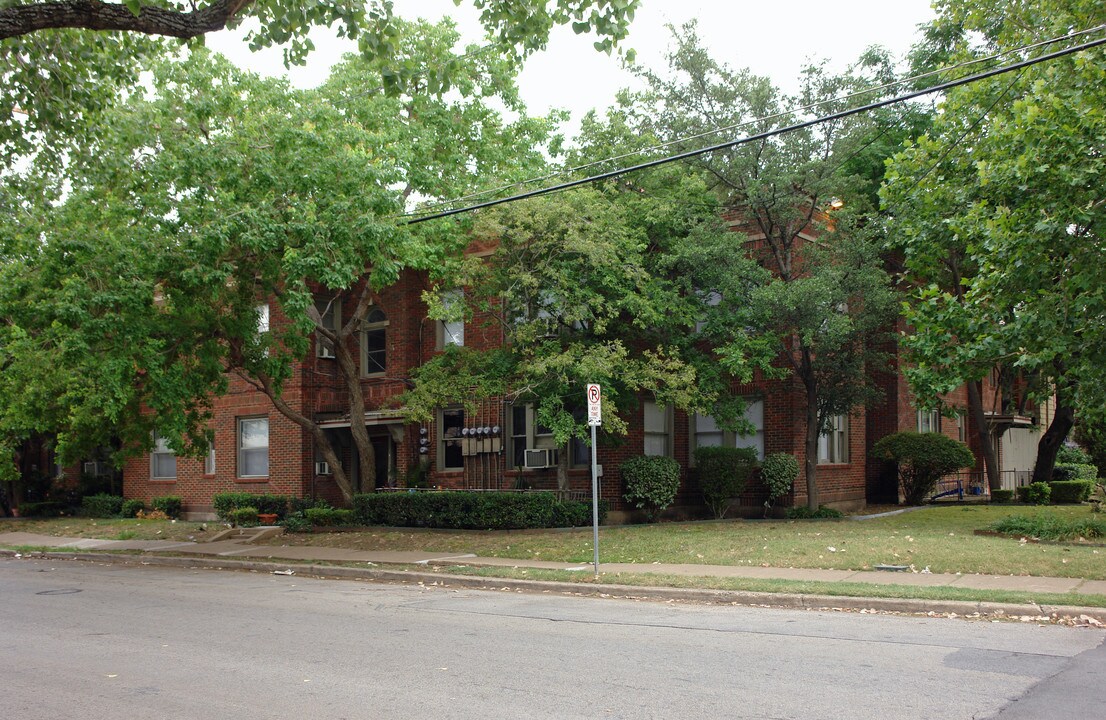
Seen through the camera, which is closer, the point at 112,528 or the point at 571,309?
the point at 571,309

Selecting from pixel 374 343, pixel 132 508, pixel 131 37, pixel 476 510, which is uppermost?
pixel 131 37

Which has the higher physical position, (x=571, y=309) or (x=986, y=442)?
(x=571, y=309)

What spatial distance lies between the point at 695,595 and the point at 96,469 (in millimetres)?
28146

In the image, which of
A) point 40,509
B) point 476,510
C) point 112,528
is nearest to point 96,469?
point 40,509

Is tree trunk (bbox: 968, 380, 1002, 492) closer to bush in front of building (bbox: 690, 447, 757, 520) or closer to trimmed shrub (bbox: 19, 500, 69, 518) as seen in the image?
bush in front of building (bbox: 690, 447, 757, 520)

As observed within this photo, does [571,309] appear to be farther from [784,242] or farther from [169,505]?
[169,505]

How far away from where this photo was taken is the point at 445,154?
22.5 m

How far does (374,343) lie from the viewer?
2617 cm

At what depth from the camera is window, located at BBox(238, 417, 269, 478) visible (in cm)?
2708

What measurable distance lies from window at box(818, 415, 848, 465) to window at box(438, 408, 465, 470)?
30.3ft

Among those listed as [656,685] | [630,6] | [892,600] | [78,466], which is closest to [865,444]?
[892,600]

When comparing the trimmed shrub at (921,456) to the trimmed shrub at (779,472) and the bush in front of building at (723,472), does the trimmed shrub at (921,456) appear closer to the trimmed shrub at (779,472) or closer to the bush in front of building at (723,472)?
the trimmed shrub at (779,472)

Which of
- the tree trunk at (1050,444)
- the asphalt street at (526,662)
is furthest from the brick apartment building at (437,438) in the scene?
the asphalt street at (526,662)

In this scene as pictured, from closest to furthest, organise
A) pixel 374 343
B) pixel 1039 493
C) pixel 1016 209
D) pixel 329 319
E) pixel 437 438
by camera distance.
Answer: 1. pixel 1016 209
2. pixel 437 438
3. pixel 1039 493
4. pixel 374 343
5. pixel 329 319
